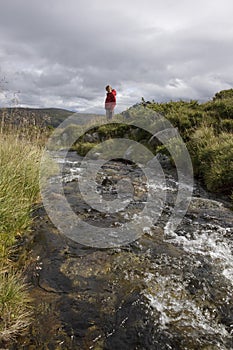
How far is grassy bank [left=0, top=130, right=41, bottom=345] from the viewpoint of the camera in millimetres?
2832

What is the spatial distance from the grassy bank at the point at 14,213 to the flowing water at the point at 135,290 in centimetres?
18

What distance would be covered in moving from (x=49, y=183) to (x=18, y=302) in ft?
15.2

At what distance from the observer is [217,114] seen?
46.9 feet

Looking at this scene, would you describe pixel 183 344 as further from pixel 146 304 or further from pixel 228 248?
pixel 228 248

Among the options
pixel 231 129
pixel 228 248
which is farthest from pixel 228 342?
pixel 231 129

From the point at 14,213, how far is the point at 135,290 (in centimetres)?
225

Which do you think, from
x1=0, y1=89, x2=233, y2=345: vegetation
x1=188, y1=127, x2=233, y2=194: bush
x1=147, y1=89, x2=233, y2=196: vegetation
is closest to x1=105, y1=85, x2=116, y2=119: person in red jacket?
x1=0, y1=89, x2=233, y2=345: vegetation

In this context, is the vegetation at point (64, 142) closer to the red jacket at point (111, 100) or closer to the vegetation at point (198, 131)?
the vegetation at point (198, 131)

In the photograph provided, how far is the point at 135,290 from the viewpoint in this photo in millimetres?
3562

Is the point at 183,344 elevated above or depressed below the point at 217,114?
below

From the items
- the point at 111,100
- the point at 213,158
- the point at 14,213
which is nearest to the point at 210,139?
the point at 213,158

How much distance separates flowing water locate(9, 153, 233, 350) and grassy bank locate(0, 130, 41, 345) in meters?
0.18

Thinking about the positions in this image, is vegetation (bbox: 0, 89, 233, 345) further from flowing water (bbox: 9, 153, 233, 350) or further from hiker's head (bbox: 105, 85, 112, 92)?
hiker's head (bbox: 105, 85, 112, 92)

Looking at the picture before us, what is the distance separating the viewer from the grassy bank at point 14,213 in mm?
2832
